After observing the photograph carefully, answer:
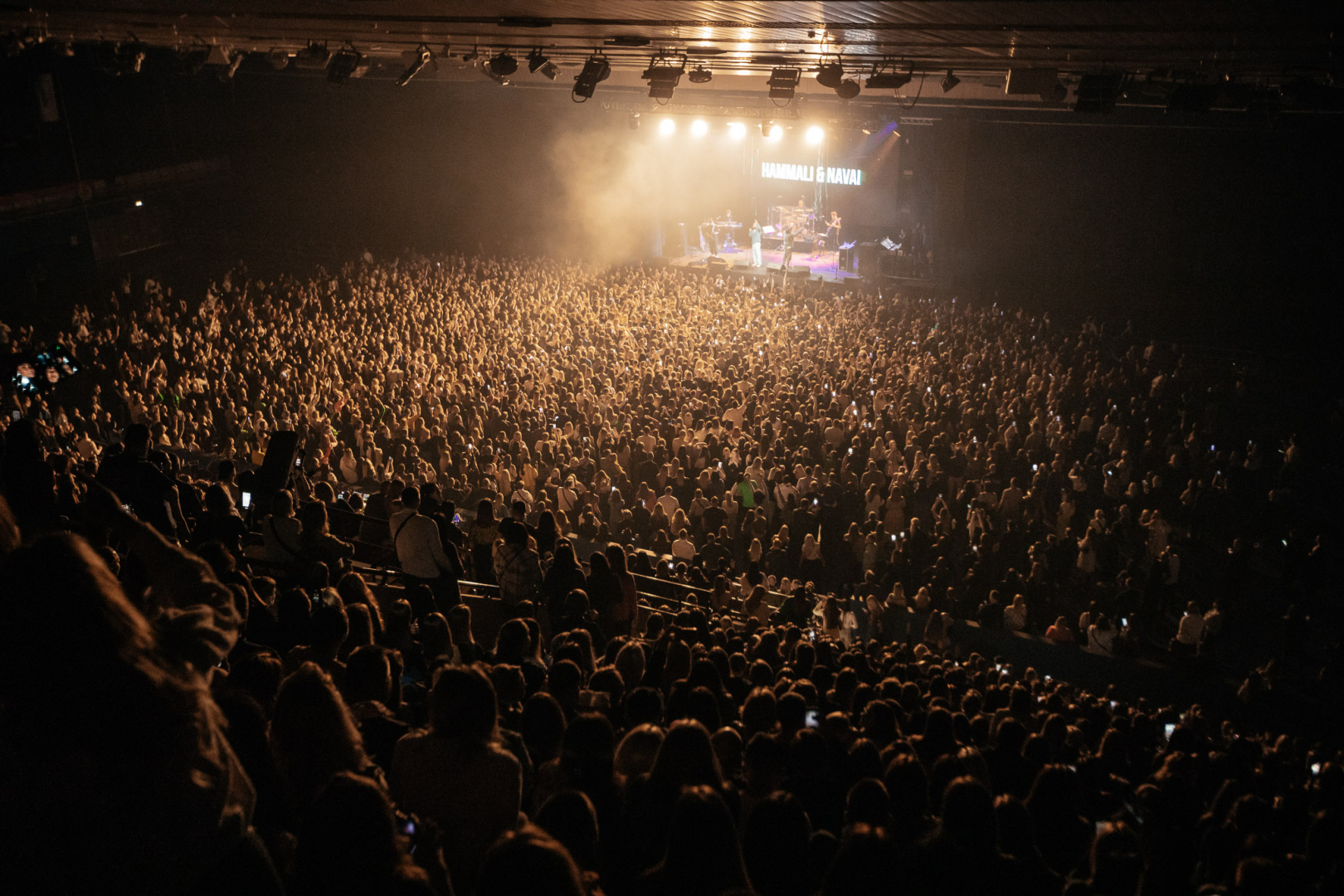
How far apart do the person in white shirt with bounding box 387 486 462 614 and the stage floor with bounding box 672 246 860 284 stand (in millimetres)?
26400

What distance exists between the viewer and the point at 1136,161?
24.9m

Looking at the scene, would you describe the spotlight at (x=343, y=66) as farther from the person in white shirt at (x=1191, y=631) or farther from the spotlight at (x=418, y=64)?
the person in white shirt at (x=1191, y=631)

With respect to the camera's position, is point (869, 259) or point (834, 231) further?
point (834, 231)

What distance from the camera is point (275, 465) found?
22.7 feet

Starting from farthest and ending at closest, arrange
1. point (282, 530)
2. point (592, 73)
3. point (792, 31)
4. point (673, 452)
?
point (673, 452) → point (592, 73) → point (792, 31) → point (282, 530)

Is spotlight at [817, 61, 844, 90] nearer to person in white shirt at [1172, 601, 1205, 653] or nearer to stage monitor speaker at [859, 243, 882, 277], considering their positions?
person in white shirt at [1172, 601, 1205, 653]

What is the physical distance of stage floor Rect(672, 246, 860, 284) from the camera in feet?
104

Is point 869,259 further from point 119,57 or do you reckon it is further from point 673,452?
point 119,57

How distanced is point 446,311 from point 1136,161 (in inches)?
775

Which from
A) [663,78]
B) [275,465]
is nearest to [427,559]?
[275,465]

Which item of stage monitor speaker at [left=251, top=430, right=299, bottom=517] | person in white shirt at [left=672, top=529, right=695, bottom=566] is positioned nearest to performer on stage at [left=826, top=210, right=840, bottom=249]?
person in white shirt at [left=672, top=529, right=695, bottom=566]

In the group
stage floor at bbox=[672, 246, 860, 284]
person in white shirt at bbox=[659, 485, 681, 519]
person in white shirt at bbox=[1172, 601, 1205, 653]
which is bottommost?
person in white shirt at bbox=[1172, 601, 1205, 653]

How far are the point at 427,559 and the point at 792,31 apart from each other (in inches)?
318

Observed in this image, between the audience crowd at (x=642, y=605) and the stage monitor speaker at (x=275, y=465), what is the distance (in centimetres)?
16
